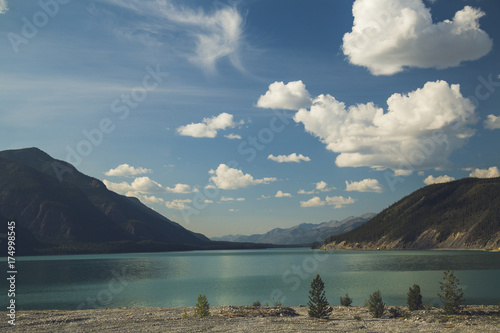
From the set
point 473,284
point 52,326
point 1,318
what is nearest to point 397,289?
point 473,284

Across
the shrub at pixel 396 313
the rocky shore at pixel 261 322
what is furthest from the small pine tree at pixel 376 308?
the shrub at pixel 396 313

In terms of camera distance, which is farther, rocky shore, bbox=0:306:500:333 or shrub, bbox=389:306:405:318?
shrub, bbox=389:306:405:318

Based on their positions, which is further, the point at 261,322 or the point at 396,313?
the point at 396,313

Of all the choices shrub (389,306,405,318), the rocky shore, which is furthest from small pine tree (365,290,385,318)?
shrub (389,306,405,318)

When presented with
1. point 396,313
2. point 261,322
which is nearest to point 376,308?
point 396,313

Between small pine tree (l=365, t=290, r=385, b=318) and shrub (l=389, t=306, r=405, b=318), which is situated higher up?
small pine tree (l=365, t=290, r=385, b=318)

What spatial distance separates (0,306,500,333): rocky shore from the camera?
34.0 metres

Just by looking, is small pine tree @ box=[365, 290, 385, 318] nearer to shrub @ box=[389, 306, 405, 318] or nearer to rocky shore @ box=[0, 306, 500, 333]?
rocky shore @ box=[0, 306, 500, 333]

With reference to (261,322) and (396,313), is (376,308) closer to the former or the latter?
(396,313)

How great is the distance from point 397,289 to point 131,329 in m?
56.2

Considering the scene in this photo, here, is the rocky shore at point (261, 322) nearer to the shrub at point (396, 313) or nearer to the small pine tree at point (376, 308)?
the shrub at point (396, 313)

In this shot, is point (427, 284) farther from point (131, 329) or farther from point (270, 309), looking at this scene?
point (131, 329)

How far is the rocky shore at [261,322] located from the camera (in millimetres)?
34000

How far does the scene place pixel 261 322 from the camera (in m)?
38.4
